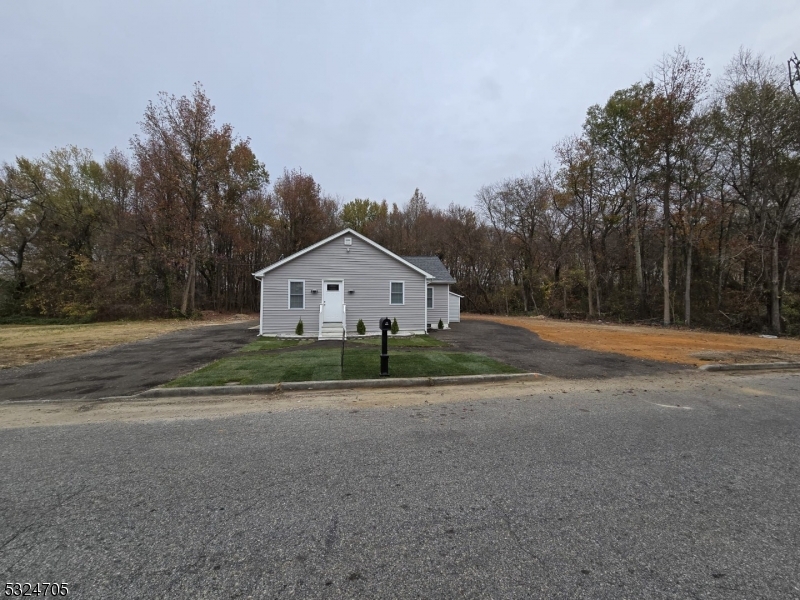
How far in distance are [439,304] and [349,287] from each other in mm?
6187

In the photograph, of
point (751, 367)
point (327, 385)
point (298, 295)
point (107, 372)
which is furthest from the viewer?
point (298, 295)

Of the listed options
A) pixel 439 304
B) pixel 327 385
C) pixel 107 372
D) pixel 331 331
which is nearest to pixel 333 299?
pixel 331 331

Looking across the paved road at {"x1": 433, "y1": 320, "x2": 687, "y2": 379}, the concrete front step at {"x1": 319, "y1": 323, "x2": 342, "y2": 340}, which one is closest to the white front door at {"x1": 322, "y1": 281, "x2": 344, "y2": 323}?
the concrete front step at {"x1": 319, "y1": 323, "x2": 342, "y2": 340}

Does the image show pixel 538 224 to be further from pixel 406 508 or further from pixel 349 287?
pixel 406 508

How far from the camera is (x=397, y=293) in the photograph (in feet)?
50.9

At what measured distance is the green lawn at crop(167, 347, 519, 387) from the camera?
6.70 metres

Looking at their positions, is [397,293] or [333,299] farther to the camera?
[397,293]

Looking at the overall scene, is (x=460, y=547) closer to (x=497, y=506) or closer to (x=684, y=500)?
(x=497, y=506)

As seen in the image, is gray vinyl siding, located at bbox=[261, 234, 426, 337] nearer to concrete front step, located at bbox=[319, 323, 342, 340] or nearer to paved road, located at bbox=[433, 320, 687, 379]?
concrete front step, located at bbox=[319, 323, 342, 340]

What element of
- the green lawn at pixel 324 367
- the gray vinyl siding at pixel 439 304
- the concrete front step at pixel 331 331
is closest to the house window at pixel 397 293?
the concrete front step at pixel 331 331

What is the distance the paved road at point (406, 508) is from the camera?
6.26 feet

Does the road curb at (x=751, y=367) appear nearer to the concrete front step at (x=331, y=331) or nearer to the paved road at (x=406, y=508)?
the paved road at (x=406, y=508)

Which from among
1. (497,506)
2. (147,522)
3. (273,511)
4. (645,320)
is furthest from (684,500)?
(645,320)

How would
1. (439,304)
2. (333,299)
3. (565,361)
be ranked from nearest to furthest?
(565,361), (333,299), (439,304)
